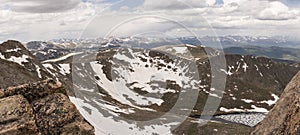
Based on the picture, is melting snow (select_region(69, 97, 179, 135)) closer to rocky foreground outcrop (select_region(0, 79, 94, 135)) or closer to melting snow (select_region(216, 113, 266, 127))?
rocky foreground outcrop (select_region(0, 79, 94, 135))

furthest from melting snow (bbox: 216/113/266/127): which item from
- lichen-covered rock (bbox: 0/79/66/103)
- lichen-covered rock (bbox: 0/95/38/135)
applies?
lichen-covered rock (bbox: 0/95/38/135)

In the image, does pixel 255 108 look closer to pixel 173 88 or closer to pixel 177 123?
pixel 173 88

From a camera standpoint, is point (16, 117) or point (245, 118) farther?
point (245, 118)

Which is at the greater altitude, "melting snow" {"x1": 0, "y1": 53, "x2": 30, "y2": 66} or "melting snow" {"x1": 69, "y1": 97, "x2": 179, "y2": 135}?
"melting snow" {"x1": 0, "y1": 53, "x2": 30, "y2": 66}

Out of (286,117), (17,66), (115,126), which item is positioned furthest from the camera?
(17,66)

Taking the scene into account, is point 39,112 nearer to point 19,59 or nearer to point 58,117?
point 58,117

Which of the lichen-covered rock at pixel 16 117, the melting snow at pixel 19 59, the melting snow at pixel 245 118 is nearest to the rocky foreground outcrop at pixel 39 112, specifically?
the lichen-covered rock at pixel 16 117

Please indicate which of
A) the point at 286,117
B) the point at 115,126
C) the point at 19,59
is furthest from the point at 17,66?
the point at 286,117
